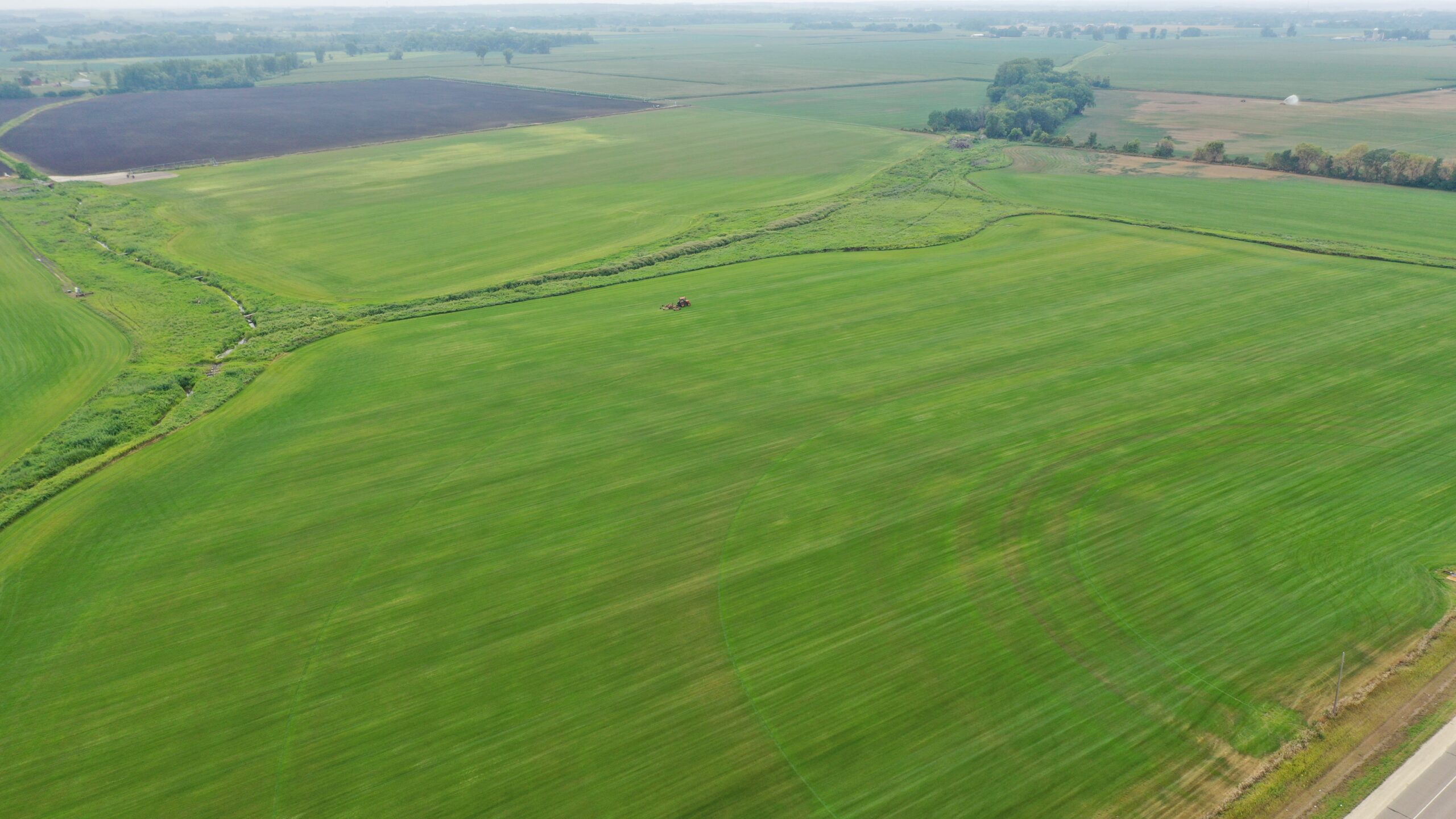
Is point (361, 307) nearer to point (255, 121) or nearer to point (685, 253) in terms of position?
point (685, 253)

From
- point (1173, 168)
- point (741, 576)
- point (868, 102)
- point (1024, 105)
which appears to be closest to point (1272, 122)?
point (1024, 105)

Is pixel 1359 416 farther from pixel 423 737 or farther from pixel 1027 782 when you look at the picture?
pixel 423 737

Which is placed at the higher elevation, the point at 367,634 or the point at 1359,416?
the point at 1359,416

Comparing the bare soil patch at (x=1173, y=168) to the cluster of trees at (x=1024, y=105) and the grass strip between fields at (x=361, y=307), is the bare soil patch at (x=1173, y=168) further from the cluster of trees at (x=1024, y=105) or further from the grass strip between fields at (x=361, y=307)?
the cluster of trees at (x=1024, y=105)

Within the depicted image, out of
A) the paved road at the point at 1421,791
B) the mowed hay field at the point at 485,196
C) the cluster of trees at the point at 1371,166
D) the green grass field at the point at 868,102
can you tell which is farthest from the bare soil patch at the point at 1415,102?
the paved road at the point at 1421,791

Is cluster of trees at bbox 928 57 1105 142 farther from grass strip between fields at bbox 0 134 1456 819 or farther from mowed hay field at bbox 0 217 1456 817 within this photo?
mowed hay field at bbox 0 217 1456 817

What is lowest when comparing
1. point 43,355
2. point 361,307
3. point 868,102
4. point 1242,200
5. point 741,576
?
point 43,355

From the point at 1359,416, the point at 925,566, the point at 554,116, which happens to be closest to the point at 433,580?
the point at 925,566

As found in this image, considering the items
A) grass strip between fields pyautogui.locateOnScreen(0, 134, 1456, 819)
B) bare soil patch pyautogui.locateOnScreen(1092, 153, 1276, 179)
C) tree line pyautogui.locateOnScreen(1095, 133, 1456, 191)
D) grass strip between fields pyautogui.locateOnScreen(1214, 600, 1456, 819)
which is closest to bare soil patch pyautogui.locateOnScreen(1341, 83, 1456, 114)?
tree line pyautogui.locateOnScreen(1095, 133, 1456, 191)
